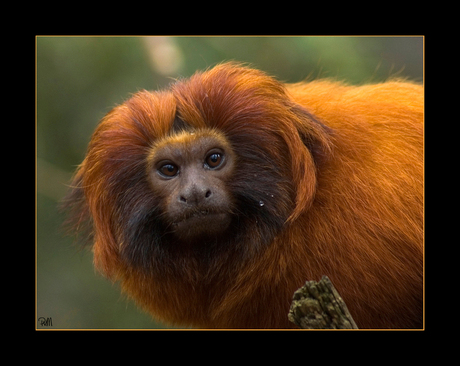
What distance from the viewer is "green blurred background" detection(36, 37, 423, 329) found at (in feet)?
14.8

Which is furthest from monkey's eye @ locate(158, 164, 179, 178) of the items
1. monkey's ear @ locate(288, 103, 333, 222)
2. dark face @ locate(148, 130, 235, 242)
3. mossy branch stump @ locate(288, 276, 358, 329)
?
mossy branch stump @ locate(288, 276, 358, 329)

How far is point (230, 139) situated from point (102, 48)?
1662 millimetres

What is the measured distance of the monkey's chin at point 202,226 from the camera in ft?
11.8

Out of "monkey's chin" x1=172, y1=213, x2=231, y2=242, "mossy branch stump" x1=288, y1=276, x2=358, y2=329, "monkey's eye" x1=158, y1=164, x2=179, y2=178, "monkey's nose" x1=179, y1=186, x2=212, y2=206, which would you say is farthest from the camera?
"monkey's eye" x1=158, y1=164, x2=179, y2=178

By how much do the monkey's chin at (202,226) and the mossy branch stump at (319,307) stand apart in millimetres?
668

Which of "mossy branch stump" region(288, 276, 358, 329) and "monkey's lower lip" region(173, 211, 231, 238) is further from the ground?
"monkey's lower lip" region(173, 211, 231, 238)

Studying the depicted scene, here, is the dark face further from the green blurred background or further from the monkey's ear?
the green blurred background

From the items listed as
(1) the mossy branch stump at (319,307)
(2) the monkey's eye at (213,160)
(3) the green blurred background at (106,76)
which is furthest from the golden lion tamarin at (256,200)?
(3) the green blurred background at (106,76)

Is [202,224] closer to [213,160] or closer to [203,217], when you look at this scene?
[203,217]

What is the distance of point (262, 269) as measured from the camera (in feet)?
12.3

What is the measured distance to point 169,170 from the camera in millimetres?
3695

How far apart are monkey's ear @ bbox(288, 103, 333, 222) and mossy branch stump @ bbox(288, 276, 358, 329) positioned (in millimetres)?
575

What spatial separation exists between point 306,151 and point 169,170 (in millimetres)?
838

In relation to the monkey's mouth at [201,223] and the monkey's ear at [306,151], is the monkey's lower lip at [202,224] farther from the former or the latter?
the monkey's ear at [306,151]
